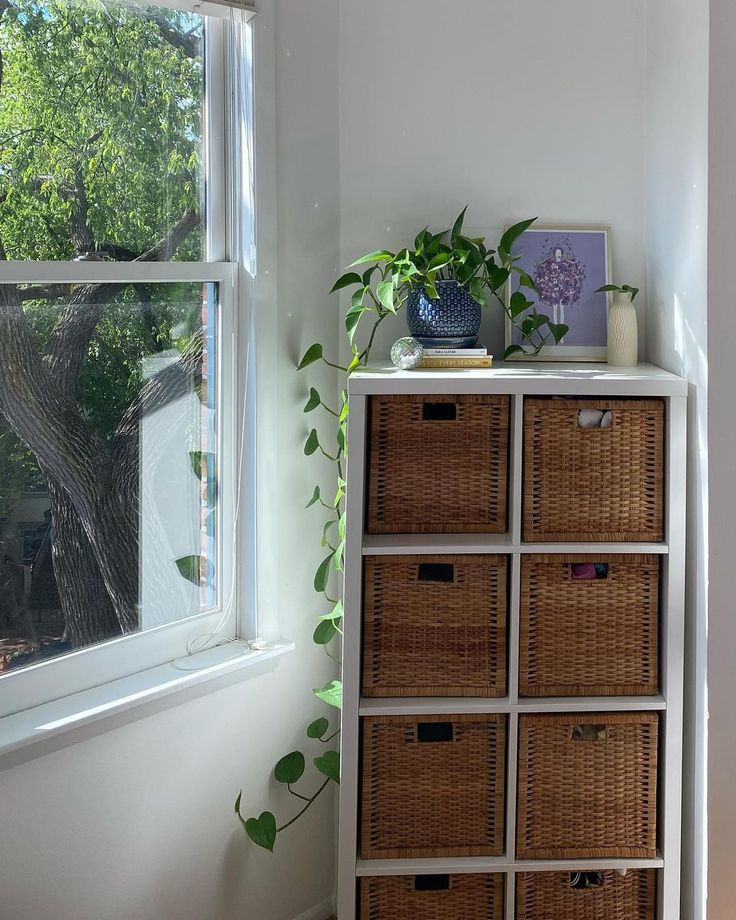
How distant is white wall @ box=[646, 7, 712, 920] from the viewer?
1777 mm

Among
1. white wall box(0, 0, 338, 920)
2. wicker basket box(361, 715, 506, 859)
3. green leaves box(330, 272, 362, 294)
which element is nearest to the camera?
white wall box(0, 0, 338, 920)

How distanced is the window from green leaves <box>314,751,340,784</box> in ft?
1.11

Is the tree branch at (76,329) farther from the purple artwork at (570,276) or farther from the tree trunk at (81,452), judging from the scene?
the purple artwork at (570,276)

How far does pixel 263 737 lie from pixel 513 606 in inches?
24.7

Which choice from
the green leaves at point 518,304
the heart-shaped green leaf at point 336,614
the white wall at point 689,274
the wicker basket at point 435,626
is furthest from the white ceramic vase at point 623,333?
the heart-shaped green leaf at point 336,614

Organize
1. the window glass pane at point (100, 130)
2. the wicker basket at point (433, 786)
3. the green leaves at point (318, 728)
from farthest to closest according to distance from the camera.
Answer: the green leaves at point (318, 728) → the wicker basket at point (433, 786) → the window glass pane at point (100, 130)

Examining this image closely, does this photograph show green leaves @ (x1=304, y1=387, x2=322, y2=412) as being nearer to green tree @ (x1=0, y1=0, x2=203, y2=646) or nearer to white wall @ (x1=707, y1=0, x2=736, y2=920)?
green tree @ (x1=0, y1=0, x2=203, y2=646)

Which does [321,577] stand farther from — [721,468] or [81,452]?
[721,468]

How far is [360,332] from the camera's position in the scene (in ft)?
6.90

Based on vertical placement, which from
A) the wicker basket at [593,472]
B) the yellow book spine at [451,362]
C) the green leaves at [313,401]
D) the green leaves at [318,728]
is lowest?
the green leaves at [318,728]

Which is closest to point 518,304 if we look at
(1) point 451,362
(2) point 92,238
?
(1) point 451,362

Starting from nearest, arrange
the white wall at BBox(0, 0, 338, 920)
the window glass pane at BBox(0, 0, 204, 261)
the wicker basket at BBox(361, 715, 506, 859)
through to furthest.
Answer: the window glass pane at BBox(0, 0, 204, 261)
the white wall at BBox(0, 0, 338, 920)
the wicker basket at BBox(361, 715, 506, 859)

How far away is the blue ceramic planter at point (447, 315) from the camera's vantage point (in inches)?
75.5

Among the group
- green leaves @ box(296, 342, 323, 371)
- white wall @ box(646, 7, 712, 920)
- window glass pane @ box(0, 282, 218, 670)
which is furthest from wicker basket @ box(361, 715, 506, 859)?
green leaves @ box(296, 342, 323, 371)
